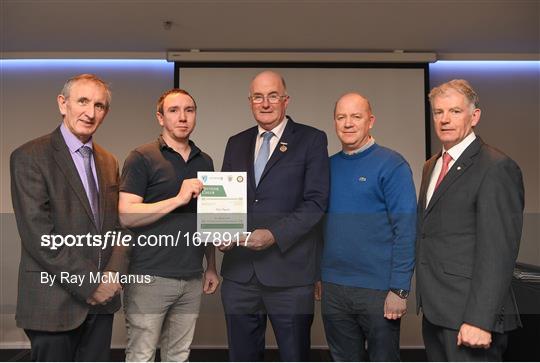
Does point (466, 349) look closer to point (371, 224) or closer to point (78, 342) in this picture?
point (371, 224)

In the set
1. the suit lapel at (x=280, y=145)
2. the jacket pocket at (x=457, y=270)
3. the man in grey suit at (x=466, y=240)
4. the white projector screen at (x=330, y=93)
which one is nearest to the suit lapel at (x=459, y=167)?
the man in grey suit at (x=466, y=240)

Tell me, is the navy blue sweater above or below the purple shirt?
below

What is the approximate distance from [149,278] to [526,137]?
3.53m

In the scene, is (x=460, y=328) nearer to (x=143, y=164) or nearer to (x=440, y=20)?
(x=143, y=164)

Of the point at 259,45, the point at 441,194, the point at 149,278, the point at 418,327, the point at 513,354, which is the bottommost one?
the point at 513,354

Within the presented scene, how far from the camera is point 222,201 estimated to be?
206 cm

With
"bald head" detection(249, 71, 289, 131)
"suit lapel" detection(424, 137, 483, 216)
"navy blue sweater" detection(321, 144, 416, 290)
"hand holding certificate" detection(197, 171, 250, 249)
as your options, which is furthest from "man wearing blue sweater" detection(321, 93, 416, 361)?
"hand holding certificate" detection(197, 171, 250, 249)

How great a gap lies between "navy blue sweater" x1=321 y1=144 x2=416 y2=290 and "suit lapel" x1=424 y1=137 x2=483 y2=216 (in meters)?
0.14

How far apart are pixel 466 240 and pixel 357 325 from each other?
0.56m

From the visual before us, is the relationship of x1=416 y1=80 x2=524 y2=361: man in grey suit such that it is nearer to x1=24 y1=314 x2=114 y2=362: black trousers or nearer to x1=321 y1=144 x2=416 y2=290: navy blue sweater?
x1=321 y1=144 x2=416 y2=290: navy blue sweater

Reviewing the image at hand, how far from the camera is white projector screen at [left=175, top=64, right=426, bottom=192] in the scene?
4.23 m

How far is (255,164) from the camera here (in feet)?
7.07

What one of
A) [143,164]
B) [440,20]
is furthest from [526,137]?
[143,164]

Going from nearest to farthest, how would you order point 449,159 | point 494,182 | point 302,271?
point 494,182 → point 449,159 → point 302,271
